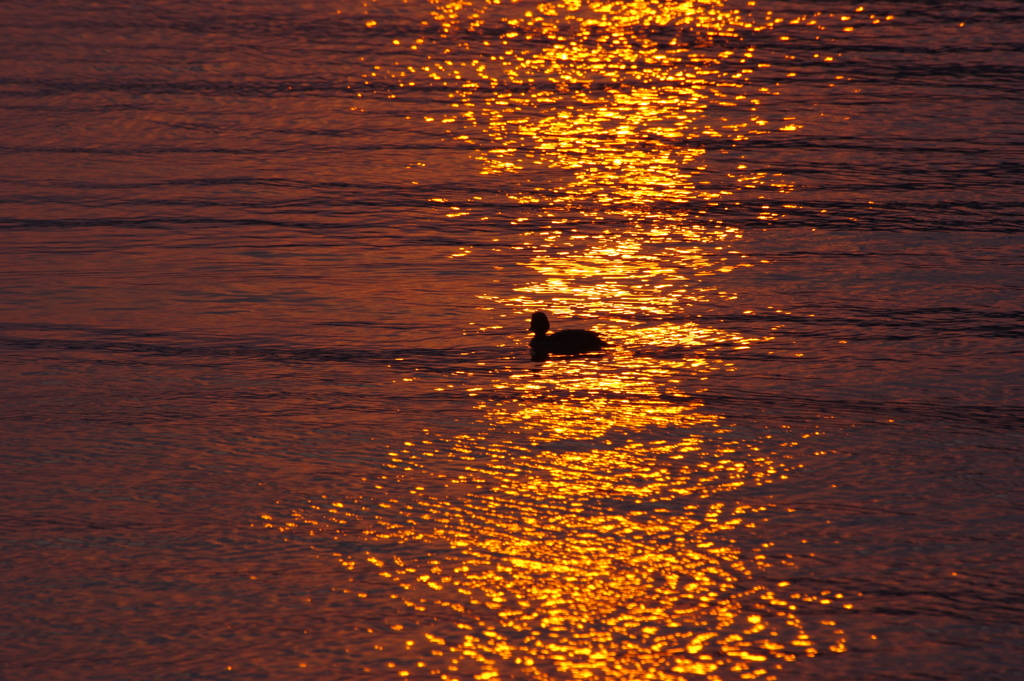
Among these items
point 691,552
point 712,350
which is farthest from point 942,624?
point 712,350

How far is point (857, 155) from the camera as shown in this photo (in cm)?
1027

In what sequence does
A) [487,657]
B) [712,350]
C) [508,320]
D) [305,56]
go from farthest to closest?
[305,56], [508,320], [712,350], [487,657]

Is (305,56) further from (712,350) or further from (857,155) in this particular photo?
(712,350)

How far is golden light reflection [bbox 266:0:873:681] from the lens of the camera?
4.62 meters

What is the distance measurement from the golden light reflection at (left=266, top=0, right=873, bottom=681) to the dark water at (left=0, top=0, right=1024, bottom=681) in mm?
20

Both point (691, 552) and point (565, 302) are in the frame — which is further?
point (565, 302)

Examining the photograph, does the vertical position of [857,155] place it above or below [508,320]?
above

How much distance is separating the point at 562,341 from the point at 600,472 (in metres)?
1.45

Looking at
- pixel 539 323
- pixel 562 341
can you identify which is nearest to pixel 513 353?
pixel 539 323

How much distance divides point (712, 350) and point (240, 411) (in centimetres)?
241

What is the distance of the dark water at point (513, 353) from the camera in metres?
4.76

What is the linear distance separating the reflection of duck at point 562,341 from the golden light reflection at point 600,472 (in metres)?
0.08

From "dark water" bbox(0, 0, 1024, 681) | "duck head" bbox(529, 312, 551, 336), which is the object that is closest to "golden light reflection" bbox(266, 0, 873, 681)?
"dark water" bbox(0, 0, 1024, 681)

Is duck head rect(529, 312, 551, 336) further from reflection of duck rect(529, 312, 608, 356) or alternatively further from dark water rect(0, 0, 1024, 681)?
dark water rect(0, 0, 1024, 681)
